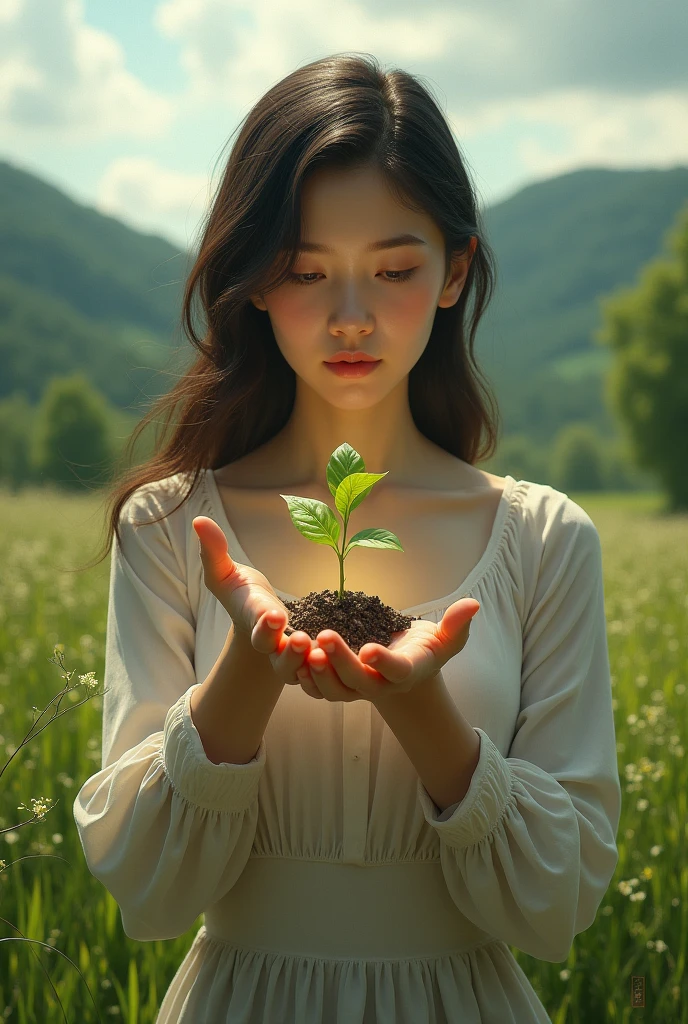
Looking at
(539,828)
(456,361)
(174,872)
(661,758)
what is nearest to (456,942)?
(539,828)

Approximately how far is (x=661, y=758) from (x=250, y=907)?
8.24 feet

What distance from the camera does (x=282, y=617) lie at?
4.91 feet

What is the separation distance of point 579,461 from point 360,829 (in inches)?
3191

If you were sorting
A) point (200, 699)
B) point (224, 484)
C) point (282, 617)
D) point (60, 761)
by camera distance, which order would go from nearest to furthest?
point (282, 617), point (200, 699), point (224, 484), point (60, 761)

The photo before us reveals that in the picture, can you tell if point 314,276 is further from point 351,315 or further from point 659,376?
point 659,376

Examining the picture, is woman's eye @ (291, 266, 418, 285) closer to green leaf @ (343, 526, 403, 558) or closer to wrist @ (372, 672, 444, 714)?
green leaf @ (343, 526, 403, 558)

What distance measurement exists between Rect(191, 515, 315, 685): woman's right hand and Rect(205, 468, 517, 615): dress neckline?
0.38m

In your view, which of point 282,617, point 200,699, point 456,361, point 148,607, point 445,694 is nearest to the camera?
point 282,617

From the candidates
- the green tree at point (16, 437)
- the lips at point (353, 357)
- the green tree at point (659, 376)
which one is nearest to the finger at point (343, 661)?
the lips at point (353, 357)

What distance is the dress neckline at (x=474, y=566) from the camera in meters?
2.08

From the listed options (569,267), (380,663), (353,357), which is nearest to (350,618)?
(380,663)

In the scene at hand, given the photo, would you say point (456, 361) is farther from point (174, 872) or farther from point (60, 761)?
point (60, 761)

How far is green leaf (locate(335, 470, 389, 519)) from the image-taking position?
67.5 inches

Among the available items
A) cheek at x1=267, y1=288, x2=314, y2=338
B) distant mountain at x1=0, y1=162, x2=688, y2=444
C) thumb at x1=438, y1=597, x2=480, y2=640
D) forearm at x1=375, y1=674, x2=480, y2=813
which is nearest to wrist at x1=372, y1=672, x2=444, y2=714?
forearm at x1=375, y1=674, x2=480, y2=813
